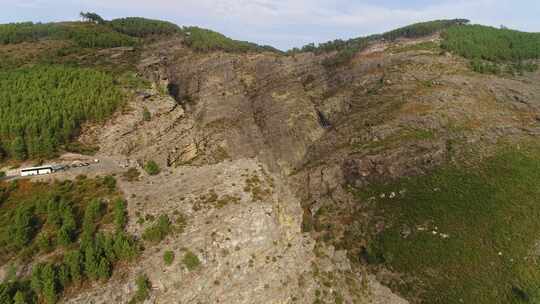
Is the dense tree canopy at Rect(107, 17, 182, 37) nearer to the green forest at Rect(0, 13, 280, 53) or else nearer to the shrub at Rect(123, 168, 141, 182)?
the green forest at Rect(0, 13, 280, 53)

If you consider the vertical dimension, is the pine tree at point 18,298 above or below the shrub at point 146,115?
below

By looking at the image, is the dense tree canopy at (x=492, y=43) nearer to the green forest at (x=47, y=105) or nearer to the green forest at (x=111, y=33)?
the green forest at (x=111, y=33)

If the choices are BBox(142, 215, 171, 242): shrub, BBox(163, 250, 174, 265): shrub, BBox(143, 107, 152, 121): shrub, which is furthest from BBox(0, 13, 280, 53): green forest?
BBox(163, 250, 174, 265): shrub

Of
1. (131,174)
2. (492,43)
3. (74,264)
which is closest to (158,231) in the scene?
(74,264)

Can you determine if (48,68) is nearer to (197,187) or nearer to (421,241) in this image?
(197,187)

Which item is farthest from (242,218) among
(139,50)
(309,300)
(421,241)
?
(139,50)

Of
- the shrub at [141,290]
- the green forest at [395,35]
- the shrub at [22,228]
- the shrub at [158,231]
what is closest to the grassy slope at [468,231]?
the shrub at [158,231]

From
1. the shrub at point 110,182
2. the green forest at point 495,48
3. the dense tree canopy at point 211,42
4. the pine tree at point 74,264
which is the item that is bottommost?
the pine tree at point 74,264
